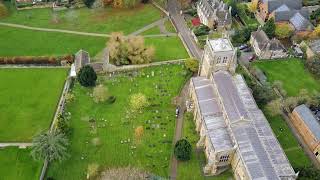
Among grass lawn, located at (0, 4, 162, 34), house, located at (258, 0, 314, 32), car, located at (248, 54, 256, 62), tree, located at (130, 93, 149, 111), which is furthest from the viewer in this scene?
grass lawn, located at (0, 4, 162, 34)

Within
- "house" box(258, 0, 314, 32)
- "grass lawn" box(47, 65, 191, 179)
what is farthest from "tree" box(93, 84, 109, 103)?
"house" box(258, 0, 314, 32)

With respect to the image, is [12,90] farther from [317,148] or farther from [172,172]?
[317,148]

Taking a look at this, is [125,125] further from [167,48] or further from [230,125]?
[167,48]

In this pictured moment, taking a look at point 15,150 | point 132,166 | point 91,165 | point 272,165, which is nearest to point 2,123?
point 15,150

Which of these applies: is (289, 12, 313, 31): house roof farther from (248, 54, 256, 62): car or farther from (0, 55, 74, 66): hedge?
(0, 55, 74, 66): hedge

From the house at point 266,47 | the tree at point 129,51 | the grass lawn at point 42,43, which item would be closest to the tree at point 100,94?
the tree at point 129,51

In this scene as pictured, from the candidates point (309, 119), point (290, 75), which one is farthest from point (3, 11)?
point (309, 119)
